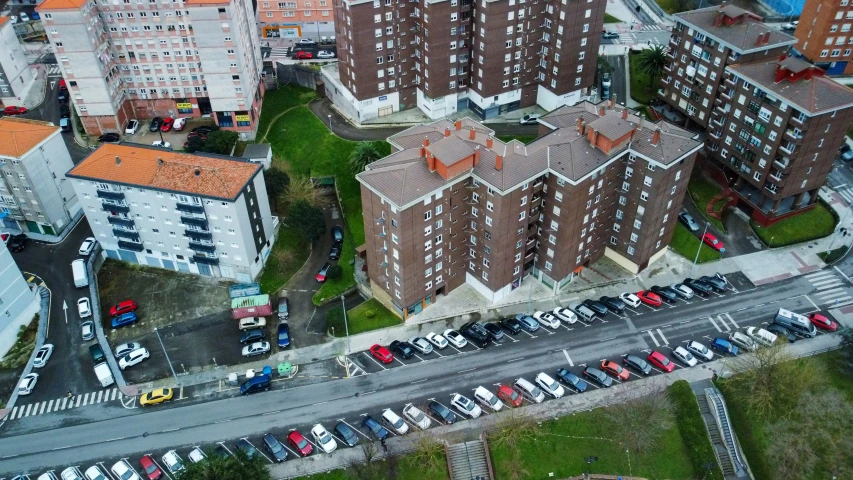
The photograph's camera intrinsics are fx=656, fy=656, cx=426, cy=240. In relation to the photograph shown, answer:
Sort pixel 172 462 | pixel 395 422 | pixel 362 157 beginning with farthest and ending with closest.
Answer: pixel 362 157
pixel 395 422
pixel 172 462

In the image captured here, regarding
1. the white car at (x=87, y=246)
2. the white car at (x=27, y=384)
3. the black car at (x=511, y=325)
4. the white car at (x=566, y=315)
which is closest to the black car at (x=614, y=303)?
the white car at (x=566, y=315)

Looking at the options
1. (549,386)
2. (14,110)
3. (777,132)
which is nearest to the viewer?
(549,386)

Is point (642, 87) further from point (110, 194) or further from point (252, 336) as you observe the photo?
point (110, 194)

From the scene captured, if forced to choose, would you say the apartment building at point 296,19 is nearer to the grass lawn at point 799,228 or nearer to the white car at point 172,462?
the grass lawn at point 799,228

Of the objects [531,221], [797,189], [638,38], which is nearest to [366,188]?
[531,221]

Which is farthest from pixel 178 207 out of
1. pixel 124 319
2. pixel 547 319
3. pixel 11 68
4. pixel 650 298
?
pixel 650 298

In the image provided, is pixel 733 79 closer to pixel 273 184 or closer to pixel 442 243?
pixel 442 243

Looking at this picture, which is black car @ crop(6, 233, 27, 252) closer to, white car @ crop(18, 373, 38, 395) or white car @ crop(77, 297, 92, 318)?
white car @ crop(77, 297, 92, 318)
